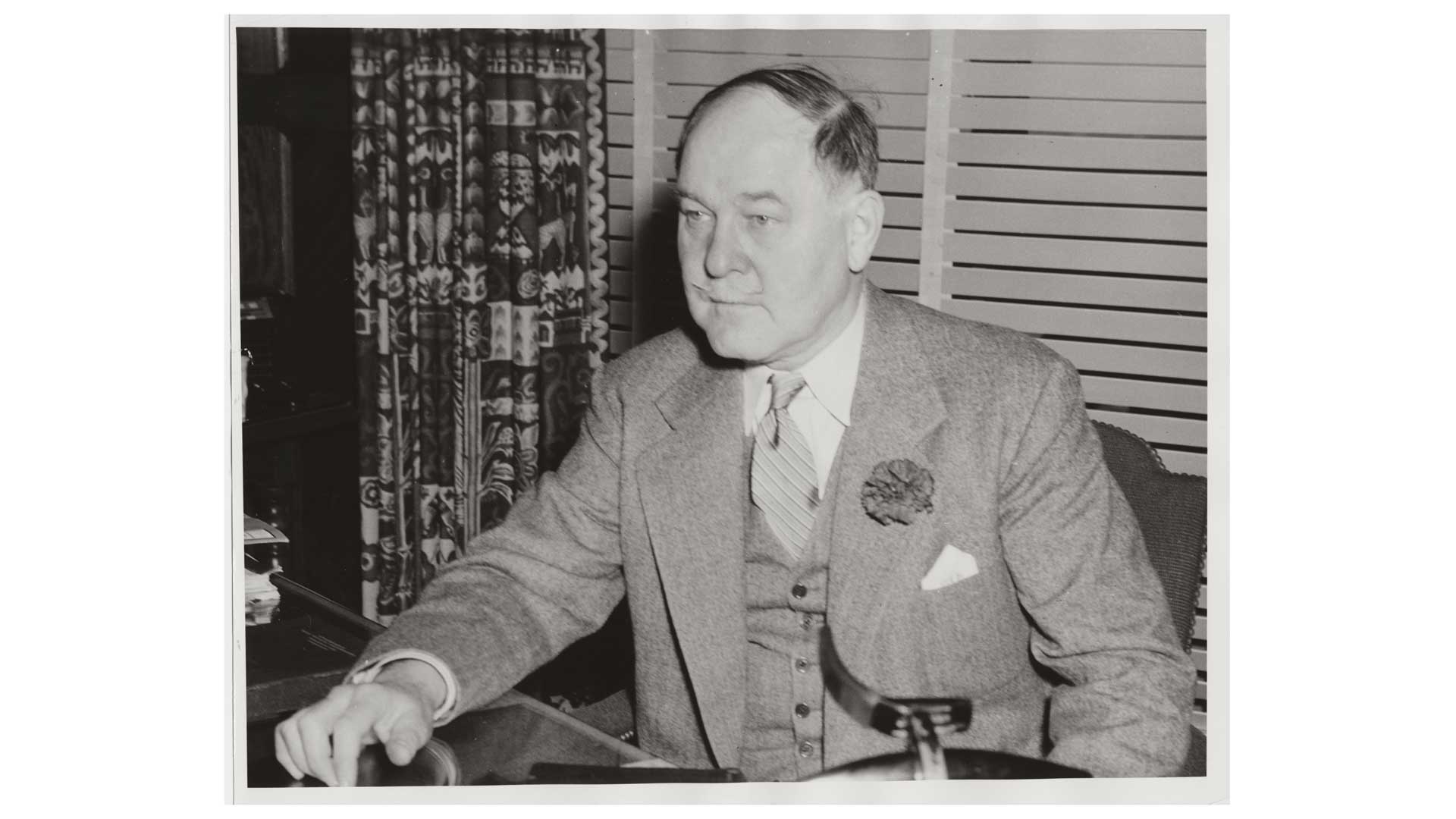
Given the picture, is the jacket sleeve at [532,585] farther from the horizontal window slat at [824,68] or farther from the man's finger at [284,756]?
the horizontal window slat at [824,68]

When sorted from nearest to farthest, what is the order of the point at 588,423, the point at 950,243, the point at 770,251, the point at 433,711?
1. the point at 433,711
2. the point at 770,251
3. the point at 588,423
4. the point at 950,243

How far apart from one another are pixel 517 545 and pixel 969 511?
608mm

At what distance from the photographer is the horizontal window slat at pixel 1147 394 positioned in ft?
8.71

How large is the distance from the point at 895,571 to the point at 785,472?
0.65 feet

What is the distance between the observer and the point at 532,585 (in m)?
1.67

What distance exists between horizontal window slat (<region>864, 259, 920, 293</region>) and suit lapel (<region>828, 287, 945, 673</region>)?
1204mm

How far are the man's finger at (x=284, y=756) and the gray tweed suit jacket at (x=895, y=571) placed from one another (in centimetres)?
13

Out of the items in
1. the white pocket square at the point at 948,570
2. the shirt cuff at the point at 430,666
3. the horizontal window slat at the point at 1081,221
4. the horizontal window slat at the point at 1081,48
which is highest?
the horizontal window slat at the point at 1081,48

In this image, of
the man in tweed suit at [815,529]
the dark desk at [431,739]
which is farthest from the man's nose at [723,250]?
the dark desk at [431,739]

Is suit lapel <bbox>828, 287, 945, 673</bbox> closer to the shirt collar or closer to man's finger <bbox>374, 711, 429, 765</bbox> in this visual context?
the shirt collar

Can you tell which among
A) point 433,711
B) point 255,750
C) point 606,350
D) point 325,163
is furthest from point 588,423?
point 325,163

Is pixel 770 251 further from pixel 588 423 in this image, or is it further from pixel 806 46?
pixel 806 46

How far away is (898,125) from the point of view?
2824 mm

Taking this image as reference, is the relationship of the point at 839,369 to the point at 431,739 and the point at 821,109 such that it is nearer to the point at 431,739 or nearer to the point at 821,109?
the point at 821,109
